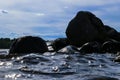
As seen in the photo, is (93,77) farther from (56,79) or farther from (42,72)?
(42,72)

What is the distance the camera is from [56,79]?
12.7 metres

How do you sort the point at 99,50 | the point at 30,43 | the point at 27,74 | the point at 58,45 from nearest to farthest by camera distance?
the point at 27,74
the point at 30,43
the point at 99,50
the point at 58,45

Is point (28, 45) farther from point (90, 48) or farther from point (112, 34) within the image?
point (112, 34)

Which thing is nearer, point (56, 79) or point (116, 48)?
point (56, 79)

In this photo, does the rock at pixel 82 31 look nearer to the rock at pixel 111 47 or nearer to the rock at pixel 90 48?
the rock at pixel 111 47

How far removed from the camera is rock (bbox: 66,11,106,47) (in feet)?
159

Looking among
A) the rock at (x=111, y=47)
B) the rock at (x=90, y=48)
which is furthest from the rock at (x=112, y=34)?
the rock at (x=90, y=48)

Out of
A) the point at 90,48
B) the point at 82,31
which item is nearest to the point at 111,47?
the point at 90,48

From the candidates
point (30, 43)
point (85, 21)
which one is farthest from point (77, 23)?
point (30, 43)

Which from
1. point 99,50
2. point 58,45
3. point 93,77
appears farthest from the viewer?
point 58,45

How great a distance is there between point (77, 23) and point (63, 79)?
36.9m

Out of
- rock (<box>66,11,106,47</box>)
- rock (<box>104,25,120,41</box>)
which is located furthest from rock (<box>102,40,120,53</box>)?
rock (<box>104,25,120,41</box>)

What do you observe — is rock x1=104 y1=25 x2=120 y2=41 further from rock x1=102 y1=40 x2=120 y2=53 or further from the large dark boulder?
the large dark boulder

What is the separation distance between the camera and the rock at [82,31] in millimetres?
48594
